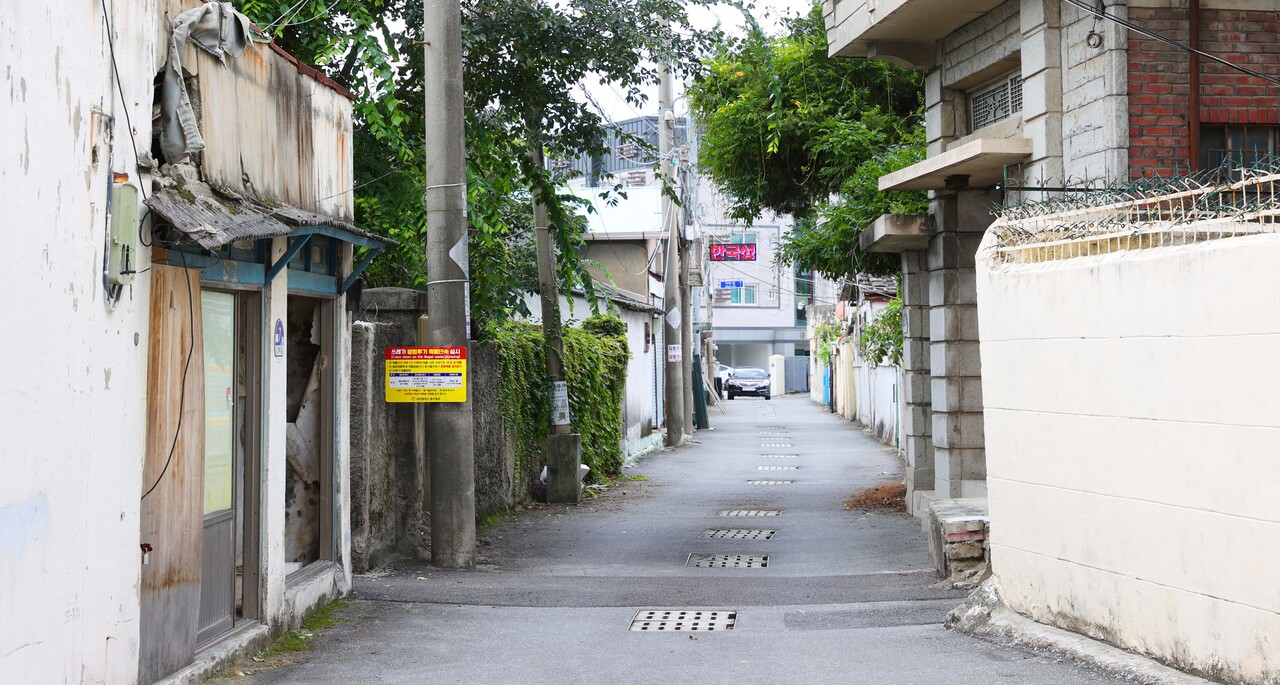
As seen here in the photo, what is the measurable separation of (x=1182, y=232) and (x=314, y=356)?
5872 millimetres

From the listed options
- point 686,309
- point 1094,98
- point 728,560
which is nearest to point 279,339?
point 728,560

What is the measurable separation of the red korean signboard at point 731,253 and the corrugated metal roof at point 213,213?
3788 cm

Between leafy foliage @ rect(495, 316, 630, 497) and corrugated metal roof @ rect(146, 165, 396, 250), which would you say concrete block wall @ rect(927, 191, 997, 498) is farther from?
corrugated metal roof @ rect(146, 165, 396, 250)

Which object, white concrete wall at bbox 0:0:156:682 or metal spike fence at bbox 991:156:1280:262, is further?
metal spike fence at bbox 991:156:1280:262

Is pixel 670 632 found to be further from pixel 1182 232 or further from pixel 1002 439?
pixel 1182 232

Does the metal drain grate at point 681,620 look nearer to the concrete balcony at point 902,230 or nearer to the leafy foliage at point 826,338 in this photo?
the concrete balcony at point 902,230

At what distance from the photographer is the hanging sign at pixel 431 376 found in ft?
34.0

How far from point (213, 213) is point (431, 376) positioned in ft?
13.7

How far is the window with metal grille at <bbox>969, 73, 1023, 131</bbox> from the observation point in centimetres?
1185

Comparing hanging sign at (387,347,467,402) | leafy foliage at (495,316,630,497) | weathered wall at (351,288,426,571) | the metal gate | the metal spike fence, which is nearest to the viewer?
the metal spike fence

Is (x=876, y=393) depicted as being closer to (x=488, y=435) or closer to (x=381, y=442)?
(x=488, y=435)

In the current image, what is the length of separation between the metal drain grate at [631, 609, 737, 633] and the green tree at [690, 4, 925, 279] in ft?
25.0

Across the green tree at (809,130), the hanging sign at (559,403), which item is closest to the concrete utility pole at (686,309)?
the green tree at (809,130)

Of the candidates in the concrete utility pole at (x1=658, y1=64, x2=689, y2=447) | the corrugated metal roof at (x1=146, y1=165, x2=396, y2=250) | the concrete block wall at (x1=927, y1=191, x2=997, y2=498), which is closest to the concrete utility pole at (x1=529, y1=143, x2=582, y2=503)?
the concrete block wall at (x1=927, y1=191, x2=997, y2=498)
